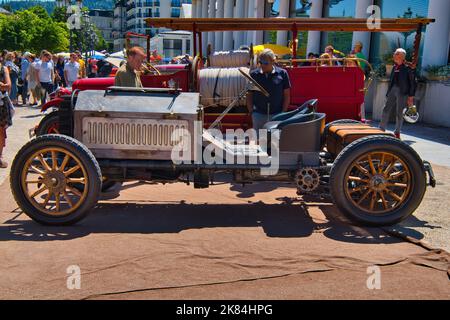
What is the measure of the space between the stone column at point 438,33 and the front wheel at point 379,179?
10270 millimetres

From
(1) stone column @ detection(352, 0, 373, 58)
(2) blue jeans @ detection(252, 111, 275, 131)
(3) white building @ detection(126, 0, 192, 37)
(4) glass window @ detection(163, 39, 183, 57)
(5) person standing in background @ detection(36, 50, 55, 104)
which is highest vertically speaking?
(3) white building @ detection(126, 0, 192, 37)

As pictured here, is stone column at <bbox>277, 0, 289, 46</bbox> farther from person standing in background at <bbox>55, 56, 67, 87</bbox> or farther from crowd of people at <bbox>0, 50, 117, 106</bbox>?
crowd of people at <bbox>0, 50, 117, 106</bbox>

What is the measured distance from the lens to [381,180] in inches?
212

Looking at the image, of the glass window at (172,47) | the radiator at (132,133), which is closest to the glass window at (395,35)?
the radiator at (132,133)

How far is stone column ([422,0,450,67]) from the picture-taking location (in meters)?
14.3

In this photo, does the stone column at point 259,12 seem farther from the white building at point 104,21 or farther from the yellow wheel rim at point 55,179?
the white building at point 104,21

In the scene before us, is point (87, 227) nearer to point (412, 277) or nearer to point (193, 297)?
point (193, 297)

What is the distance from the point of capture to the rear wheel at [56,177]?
5105mm

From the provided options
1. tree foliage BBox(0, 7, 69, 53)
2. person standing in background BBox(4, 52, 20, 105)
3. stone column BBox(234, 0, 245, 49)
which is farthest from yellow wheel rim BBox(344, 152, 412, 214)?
tree foliage BBox(0, 7, 69, 53)

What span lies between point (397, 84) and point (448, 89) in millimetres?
4162

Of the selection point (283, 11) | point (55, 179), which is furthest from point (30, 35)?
point (55, 179)

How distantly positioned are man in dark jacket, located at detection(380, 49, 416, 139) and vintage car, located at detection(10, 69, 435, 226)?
4370mm
